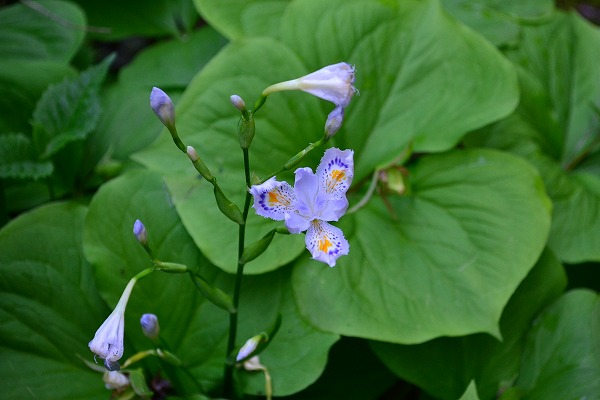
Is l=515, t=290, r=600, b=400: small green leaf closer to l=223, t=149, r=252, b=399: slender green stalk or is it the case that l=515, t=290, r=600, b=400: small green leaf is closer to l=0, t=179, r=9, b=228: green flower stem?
l=223, t=149, r=252, b=399: slender green stalk

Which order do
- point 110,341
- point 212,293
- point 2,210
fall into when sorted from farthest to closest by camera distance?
point 2,210, point 212,293, point 110,341

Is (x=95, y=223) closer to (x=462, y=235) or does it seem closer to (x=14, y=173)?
(x=14, y=173)

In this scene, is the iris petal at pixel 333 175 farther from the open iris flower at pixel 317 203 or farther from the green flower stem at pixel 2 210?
the green flower stem at pixel 2 210

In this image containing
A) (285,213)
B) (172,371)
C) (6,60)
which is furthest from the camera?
(6,60)

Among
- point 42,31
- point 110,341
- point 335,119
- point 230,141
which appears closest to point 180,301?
point 230,141

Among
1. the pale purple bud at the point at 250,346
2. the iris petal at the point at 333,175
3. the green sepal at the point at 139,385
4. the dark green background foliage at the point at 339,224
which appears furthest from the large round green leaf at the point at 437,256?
the iris petal at the point at 333,175

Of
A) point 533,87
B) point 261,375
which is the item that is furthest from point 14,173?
point 533,87

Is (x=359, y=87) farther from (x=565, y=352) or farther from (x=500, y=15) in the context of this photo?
(x=565, y=352)
